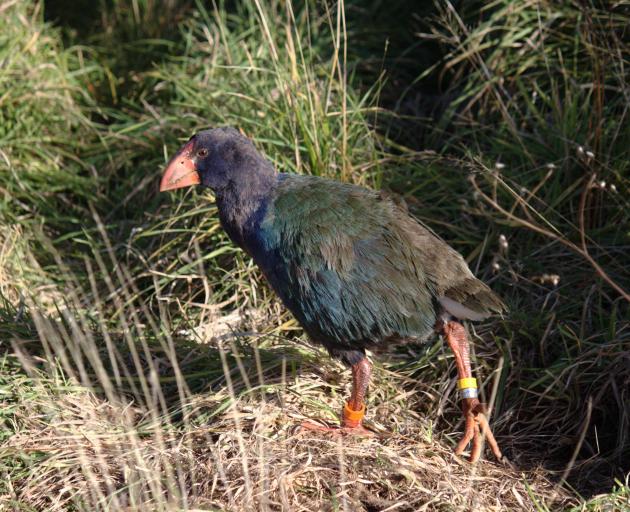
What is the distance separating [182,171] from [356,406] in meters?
0.98

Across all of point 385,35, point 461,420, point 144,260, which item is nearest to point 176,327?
point 144,260

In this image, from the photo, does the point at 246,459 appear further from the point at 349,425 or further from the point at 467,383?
the point at 467,383

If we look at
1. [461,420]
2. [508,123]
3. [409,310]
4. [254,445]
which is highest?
[508,123]

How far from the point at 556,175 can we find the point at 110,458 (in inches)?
79.1

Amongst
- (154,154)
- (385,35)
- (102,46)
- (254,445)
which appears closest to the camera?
(254,445)

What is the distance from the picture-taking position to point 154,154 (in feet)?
13.8

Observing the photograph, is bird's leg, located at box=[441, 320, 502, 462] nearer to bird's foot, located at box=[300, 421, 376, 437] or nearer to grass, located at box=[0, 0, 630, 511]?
grass, located at box=[0, 0, 630, 511]

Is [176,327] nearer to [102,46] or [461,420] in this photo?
[461,420]

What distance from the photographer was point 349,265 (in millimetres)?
2877

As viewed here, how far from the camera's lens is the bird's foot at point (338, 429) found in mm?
2969

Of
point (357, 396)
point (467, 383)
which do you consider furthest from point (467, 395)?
point (357, 396)

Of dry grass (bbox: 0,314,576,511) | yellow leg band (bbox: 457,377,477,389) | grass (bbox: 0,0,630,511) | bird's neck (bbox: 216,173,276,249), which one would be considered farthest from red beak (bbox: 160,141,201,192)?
yellow leg band (bbox: 457,377,477,389)

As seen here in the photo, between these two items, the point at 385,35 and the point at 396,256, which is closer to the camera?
the point at 396,256

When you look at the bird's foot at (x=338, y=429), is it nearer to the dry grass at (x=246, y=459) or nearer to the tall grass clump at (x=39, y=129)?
the dry grass at (x=246, y=459)
